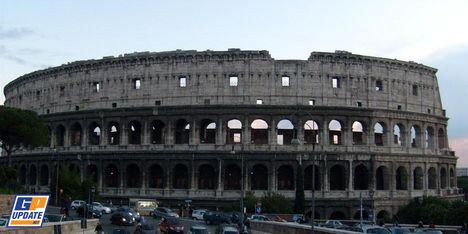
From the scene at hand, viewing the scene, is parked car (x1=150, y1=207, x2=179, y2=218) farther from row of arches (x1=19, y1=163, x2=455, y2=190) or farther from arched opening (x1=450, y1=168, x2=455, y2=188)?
arched opening (x1=450, y1=168, x2=455, y2=188)

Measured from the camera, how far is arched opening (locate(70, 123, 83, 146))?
7488 centimetres

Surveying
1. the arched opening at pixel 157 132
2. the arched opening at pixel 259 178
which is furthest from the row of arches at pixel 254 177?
the arched opening at pixel 157 132

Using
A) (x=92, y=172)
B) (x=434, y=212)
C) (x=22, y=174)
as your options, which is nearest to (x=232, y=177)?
(x=92, y=172)

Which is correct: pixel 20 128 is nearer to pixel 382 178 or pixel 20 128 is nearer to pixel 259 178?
pixel 259 178

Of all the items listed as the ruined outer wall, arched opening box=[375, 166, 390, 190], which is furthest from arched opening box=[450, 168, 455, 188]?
arched opening box=[375, 166, 390, 190]

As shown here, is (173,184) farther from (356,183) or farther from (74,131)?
(356,183)

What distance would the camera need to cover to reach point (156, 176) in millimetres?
69938

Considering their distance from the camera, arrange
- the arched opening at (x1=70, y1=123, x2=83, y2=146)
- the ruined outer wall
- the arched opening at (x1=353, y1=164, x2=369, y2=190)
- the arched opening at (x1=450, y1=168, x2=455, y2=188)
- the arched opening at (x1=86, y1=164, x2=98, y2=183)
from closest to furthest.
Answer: the ruined outer wall < the arched opening at (x1=353, y1=164, x2=369, y2=190) < the arched opening at (x1=86, y1=164, x2=98, y2=183) < the arched opening at (x1=70, y1=123, x2=83, y2=146) < the arched opening at (x1=450, y1=168, x2=455, y2=188)

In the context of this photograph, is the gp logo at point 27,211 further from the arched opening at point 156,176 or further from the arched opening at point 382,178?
the arched opening at point 382,178

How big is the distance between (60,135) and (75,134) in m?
2.93

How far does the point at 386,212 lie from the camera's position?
66.4 m

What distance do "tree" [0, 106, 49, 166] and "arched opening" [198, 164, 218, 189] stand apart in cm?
1994

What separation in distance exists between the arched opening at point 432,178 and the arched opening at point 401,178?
493cm

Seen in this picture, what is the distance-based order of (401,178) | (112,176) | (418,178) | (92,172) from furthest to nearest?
(92,172), (112,176), (418,178), (401,178)
